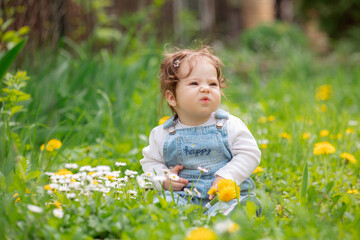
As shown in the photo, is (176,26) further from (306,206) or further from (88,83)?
(306,206)

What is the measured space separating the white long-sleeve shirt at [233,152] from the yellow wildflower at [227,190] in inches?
4.6

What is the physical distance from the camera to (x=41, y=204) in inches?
60.2

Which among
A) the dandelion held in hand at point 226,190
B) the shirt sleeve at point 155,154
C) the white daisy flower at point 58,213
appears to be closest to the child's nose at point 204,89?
the shirt sleeve at point 155,154

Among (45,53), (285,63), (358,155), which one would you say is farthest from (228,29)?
(358,155)

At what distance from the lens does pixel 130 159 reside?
233cm

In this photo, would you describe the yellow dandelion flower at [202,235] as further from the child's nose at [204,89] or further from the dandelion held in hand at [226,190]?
the child's nose at [204,89]

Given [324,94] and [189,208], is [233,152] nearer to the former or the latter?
[189,208]

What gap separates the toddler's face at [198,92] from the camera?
177 cm

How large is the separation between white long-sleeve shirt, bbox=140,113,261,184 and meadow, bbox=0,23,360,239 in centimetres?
12

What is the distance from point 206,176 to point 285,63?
15.2 ft

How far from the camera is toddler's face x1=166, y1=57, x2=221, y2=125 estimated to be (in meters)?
1.77

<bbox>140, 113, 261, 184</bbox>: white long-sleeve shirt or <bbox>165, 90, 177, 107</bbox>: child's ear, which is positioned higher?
<bbox>165, 90, 177, 107</bbox>: child's ear

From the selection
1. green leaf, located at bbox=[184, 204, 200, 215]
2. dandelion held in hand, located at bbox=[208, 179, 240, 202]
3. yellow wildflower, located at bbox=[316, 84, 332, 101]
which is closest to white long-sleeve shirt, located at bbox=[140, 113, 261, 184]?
dandelion held in hand, located at bbox=[208, 179, 240, 202]

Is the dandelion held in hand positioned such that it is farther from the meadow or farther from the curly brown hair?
the curly brown hair
